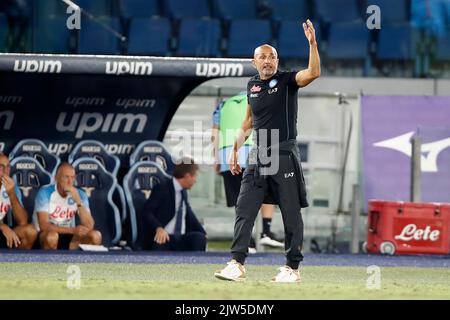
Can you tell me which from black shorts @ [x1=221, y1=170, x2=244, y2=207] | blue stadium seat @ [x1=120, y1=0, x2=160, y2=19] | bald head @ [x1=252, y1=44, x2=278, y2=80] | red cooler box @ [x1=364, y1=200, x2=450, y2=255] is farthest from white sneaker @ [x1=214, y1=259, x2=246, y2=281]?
blue stadium seat @ [x1=120, y1=0, x2=160, y2=19]

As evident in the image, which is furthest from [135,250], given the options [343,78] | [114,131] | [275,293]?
[275,293]

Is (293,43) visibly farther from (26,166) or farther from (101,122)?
(26,166)

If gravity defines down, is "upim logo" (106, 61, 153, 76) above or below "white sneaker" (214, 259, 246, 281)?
above

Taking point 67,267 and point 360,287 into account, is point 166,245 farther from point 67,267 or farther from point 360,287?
point 360,287

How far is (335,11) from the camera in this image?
1867cm

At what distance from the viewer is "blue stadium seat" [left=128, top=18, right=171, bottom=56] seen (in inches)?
708

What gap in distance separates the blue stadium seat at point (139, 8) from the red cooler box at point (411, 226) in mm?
4699

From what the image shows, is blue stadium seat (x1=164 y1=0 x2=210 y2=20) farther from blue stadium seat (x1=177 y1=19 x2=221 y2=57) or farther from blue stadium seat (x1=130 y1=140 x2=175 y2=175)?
blue stadium seat (x1=130 y1=140 x2=175 y2=175)

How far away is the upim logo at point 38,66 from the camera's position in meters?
14.0

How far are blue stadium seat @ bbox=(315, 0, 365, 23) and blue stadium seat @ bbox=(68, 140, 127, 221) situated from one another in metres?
4.82

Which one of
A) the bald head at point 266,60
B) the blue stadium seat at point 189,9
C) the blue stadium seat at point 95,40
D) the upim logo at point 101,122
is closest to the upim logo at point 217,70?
the upim logo at point 101,122

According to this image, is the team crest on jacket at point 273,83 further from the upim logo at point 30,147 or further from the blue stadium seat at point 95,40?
the blue stadium seat at point 95,40

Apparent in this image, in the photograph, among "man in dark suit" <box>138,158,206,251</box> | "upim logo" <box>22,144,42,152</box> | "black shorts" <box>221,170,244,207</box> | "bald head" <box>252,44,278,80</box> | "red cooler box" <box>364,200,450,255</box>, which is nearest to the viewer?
"bald head" <box>252,44,278,80</box>

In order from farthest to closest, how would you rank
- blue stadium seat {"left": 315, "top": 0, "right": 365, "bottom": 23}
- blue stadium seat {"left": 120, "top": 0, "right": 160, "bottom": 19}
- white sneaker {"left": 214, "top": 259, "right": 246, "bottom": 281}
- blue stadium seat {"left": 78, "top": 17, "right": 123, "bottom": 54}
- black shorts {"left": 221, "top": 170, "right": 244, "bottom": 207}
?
blue stadium seat {"left": 315, "top": 0, "right": 365, "bottom": 23} → blue stadium seat {"left": 120, "top": 0, "right": 160, "bottom": 19} → blue stadium seat {"left": 78, "top": 17, "right": 123, "bottom": 54} → black shorts {"left": 221, "top": 170, "right": 244, "bottom": 207} → white sneaker {"left": 214, "top": 259, "right": 246, "bottom": 281}
